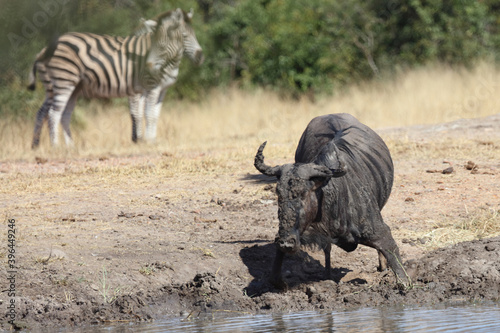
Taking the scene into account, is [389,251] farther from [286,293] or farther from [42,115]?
[42,115]

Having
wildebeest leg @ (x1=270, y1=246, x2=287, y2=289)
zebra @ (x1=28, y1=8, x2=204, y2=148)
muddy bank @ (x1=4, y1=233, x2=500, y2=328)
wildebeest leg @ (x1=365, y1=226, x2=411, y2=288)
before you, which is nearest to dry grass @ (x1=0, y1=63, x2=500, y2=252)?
zebra @ (x1=28, y1=8, x2=204, y2=148)

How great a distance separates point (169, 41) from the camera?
47.3 feet

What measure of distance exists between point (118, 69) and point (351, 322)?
9841mm

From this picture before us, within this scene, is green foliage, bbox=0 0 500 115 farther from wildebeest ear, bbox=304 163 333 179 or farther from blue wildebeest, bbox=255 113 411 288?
wildebeest ear, bbox=304 163 333 179

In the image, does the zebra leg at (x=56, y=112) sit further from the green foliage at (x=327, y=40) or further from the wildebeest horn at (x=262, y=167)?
the wildebeest horn at (x=262, y=167)

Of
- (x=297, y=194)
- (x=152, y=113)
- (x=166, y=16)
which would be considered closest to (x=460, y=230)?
(x=297, y=194)

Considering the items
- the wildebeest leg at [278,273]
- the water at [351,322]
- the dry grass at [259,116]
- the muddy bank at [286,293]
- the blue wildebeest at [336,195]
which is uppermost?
the dry grass at [259,116]

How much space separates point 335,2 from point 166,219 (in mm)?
13789

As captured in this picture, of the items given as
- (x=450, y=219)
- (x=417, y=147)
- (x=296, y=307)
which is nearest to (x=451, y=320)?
(x=296, y=307)

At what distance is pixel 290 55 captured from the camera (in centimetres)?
1836

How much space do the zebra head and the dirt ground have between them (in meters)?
4.57

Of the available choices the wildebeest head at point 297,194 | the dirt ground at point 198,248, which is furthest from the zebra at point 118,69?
the wildebeest head at point 297,194

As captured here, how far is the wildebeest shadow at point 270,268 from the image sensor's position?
6.16 meters

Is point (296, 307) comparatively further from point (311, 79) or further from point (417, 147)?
point (311, 79)
